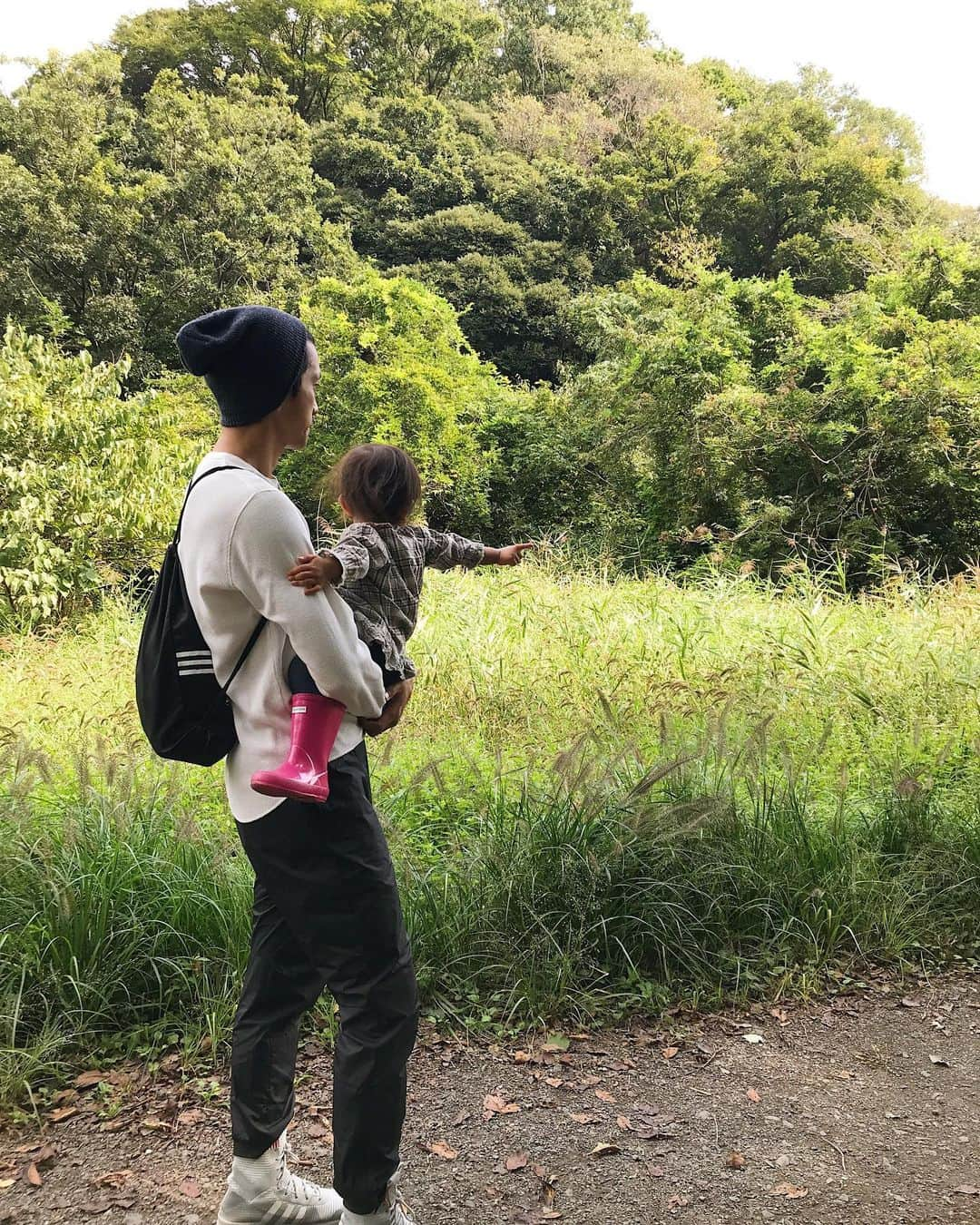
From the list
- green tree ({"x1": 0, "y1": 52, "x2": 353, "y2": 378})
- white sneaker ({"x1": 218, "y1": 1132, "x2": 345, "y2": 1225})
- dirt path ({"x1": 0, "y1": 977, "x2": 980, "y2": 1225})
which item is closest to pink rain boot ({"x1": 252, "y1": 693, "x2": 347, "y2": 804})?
white sneaker ({"x1": 218, "y1": 1132, "x2": 345, "y2": 1225})

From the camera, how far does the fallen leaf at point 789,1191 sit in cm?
185

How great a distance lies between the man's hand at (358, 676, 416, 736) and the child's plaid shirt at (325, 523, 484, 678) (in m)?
0.21

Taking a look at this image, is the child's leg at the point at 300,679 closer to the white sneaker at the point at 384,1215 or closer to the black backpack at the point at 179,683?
the black backpack at the point at 179,683

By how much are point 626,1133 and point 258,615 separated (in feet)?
5.13

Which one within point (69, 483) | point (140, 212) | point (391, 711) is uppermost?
point (140, 212)

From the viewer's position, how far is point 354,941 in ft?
4.60

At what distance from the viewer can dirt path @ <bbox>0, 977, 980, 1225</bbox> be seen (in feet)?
6.01

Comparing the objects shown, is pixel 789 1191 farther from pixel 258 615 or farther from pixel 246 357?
pixel 246 357

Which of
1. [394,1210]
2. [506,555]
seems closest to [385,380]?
[506,555]

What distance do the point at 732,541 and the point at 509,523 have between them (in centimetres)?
640

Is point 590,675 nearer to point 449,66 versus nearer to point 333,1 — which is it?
point 333,1

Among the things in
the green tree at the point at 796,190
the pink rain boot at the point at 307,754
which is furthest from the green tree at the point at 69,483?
the green tree at the point at 796,190

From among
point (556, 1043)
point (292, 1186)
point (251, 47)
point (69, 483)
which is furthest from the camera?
point (251, 47)

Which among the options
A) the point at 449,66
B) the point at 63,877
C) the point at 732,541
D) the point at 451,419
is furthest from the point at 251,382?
the point at 449,66
